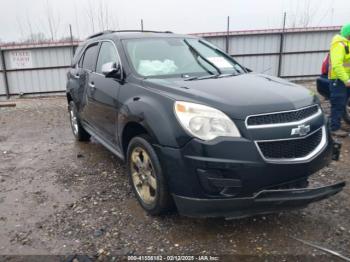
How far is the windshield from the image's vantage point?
369 cm

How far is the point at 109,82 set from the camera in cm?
399

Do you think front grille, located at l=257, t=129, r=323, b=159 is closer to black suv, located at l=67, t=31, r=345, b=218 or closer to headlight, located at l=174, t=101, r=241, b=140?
black suv, located at l=67, t=31, r=345, b=218

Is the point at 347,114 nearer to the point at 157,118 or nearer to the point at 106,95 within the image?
the point at 106,95

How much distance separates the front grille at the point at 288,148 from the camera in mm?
2609

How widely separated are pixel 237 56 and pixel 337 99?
9200mm

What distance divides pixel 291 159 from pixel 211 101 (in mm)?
805

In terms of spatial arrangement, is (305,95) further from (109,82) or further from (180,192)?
(109,82)

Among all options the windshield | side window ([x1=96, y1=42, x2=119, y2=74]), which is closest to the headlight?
the windshield

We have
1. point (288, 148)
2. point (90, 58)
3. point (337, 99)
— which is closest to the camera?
point (288, 148)

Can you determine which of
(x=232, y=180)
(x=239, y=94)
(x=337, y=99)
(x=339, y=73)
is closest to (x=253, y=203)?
(x=232, y=180)

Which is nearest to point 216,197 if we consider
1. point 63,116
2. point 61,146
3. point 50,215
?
point 50,215

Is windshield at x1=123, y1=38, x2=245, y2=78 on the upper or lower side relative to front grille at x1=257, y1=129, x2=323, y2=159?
upper

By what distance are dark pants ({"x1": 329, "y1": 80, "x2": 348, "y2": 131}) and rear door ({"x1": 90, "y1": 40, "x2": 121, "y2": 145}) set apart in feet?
12.4

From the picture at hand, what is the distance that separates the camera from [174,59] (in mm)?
3891
